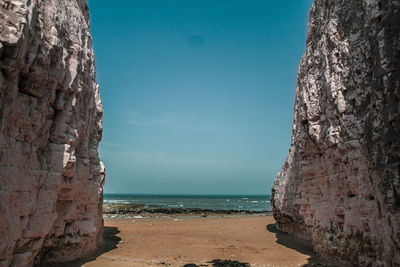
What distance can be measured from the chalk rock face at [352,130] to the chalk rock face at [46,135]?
28.7 ft

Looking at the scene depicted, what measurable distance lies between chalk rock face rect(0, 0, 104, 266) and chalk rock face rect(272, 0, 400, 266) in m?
8.74

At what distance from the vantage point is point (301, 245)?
53.8 ft

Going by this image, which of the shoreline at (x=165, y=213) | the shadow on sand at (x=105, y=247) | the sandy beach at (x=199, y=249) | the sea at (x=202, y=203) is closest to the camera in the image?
the shadow on sand at (x=105, y=247)

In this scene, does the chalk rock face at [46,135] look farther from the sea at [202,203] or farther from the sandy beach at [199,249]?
the sea at [202,203]

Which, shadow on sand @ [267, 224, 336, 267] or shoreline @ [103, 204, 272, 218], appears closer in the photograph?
shadow on sand @ [267, 224, 336, 267]

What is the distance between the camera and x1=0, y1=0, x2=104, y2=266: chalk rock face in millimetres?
7516

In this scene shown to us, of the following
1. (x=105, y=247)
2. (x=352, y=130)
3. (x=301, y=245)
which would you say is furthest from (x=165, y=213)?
(x=352, y=130)

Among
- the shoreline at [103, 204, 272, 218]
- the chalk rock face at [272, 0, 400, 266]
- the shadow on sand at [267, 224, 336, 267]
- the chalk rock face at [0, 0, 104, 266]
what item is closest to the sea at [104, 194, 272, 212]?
the shoreline at [103, 204, 272, 218]

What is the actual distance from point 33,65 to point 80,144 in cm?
431

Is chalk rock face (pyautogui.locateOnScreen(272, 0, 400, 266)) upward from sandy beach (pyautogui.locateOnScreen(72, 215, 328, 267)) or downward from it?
upward

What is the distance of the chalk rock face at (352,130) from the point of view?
24.7 ft

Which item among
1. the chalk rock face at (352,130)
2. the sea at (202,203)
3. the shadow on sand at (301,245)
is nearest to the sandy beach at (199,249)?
the shadow on sand at (301,245)

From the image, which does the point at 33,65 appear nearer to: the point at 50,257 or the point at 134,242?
the point at 50,257

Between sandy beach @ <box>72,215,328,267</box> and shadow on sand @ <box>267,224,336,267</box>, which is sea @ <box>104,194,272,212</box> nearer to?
shadow on sand @ <box>267,224,336,267</box>
